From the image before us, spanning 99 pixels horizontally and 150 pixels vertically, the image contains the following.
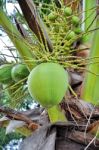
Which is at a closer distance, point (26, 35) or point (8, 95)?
point (26, 35)

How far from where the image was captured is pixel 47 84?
3.33ft

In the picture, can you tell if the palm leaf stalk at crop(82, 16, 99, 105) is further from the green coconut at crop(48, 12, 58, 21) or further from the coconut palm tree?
the green coconut at crop(48, 12, 58, 21)

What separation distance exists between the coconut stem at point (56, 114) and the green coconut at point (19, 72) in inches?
6.3

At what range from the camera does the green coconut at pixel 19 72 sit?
50.3 inches

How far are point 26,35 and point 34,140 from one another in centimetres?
35

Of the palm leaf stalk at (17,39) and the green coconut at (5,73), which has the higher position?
the palm leaf stalk at (17,39)

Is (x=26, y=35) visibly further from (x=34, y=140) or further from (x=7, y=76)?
(x=34, y=140)

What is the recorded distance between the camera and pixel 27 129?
4.76 feet

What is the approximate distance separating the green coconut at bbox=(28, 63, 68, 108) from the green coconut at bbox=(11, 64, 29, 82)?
0.24m

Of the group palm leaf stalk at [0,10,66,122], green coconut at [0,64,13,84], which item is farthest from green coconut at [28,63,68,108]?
green coconut at [0,64,13,84]

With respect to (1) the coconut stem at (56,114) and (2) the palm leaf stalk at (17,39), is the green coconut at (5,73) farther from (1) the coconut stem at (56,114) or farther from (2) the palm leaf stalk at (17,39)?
(1) the coconut stem at (56,114)

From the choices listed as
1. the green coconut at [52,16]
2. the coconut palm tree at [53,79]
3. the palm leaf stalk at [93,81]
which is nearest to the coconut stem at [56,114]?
the coconut palm tree at [53,79]

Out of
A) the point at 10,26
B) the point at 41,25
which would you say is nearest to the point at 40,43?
the point at 41,25

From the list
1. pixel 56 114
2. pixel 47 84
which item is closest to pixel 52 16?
pixel 56 114
